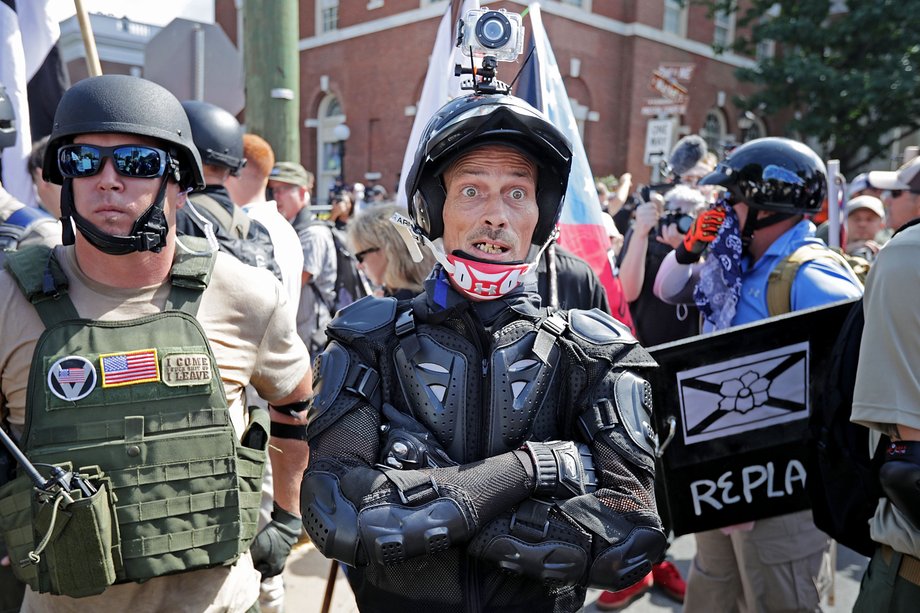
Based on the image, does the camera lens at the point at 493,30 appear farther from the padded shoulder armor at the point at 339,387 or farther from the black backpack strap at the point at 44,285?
the black backpack strap at the point at 44,285

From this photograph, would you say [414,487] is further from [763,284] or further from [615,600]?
[615,600]

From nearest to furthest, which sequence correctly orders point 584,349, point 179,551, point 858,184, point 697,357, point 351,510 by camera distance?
point 351,510
point 584,349
point 179,551
point 697,357
point 858,184

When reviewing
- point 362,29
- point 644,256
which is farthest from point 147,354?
point 362,29

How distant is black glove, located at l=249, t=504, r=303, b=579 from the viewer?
251 cm

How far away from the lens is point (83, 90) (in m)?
2.11

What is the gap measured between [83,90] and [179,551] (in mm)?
1354

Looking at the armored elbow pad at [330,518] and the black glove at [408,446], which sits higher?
the black glove at [408,446]

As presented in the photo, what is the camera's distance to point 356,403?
1750 mm

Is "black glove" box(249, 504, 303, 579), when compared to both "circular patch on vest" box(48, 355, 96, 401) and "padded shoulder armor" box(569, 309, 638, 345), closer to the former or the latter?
"circular patch on vest" box(48, 355, 96, 401)

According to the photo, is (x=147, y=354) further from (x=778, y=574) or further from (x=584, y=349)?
(x=778, y=574)

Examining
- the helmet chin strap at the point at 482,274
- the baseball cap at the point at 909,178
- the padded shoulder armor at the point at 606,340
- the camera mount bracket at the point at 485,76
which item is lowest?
the padded shoulder armor at the point at 606,340

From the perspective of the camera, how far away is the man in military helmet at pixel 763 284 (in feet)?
10.5

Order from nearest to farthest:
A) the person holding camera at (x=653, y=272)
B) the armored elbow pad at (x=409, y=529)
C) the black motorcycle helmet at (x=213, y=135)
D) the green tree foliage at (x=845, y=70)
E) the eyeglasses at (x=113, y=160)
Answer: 1. the armored elbow pad at (x=409, y=529)
2. the eyeglasses at (x=113, y=160)
3. the black motorcycle helmet at (x=213, y=135)
4. the person holding camera at (x=653, y=272)
5. the green tree foliage at (x=845, y=70)

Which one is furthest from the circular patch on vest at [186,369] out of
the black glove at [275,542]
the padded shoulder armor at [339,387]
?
the black glove at [275,542]
